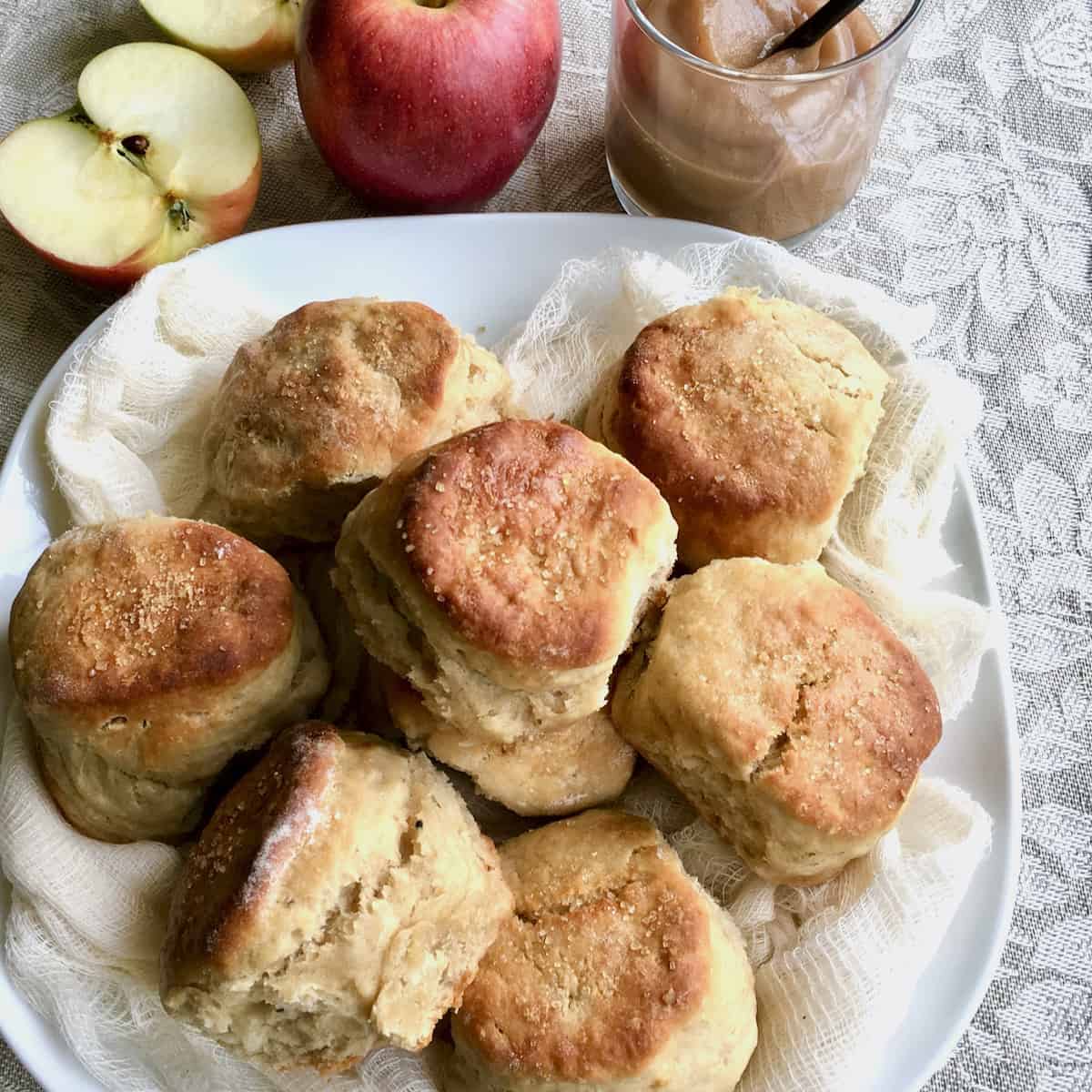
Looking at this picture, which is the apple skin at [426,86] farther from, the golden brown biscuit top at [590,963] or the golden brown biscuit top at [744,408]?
the golden brown biscuit top at [590,963]

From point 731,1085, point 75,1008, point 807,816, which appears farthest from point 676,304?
point 75,1008

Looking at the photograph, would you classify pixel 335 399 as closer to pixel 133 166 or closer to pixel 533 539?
pixel 533 539

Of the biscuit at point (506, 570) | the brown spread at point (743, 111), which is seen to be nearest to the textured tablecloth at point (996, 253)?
the brown spread at point (743, 111)

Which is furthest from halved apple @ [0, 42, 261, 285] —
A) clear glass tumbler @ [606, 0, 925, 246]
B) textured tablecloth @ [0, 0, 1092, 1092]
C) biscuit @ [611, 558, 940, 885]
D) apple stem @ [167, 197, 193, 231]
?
biscuit @ [611, 558, 940, 885]

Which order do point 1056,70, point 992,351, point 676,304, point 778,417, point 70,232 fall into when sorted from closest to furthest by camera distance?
point 778,417 < point 676,304 < point 70,232 < point 992,351 < point 1056,70

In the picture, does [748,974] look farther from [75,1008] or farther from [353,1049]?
[75,1008]
